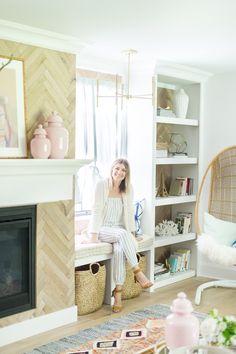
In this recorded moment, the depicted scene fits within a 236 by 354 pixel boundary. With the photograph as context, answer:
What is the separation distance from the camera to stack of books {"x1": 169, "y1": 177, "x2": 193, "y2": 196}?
5.66 meters

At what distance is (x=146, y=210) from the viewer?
5199 mm

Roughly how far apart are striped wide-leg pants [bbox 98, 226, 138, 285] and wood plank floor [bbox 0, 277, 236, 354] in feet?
1.03

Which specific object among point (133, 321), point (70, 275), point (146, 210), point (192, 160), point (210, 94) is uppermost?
point (210, 94)

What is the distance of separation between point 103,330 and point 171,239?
1651mm

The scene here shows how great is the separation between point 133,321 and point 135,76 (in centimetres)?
238

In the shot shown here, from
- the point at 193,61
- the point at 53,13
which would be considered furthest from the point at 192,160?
the point at 53,13

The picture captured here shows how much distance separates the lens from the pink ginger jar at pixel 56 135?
394 cm

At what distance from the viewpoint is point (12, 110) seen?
149 inches

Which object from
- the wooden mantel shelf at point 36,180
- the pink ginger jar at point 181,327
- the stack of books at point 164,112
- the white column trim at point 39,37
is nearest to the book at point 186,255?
the stack of books at point 164,112

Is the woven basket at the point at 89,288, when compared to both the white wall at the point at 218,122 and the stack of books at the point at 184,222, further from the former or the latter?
the white wall at the point at 218,122

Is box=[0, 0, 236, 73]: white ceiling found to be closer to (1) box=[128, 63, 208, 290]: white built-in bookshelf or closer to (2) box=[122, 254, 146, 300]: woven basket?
(1) box=[128, 63, 208, 290]: white built-in bookshelf

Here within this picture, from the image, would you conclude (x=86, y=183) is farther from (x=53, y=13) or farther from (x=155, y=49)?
(x=53, y=13)

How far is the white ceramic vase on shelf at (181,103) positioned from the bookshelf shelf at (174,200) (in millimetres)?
863

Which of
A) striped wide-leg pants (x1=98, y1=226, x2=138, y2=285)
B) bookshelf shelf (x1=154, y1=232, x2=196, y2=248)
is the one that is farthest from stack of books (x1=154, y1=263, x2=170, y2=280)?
striped wide-leg pants (x1=98, y1=226, x2=138, y2=285)
